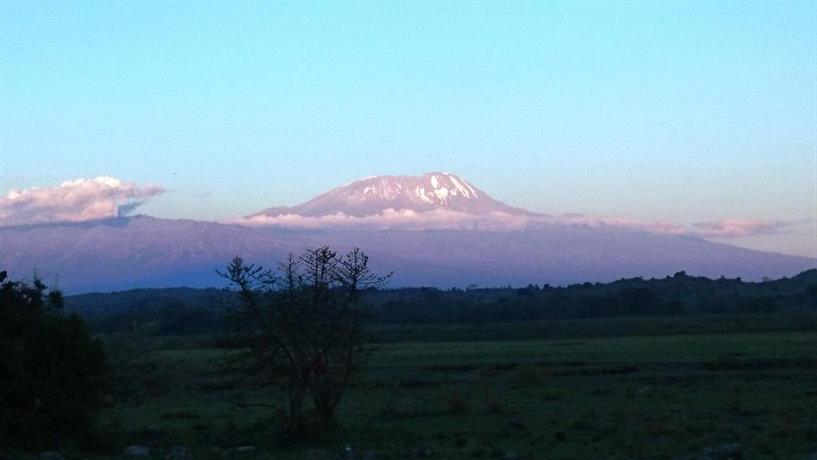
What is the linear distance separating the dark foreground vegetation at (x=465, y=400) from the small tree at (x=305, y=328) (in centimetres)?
8

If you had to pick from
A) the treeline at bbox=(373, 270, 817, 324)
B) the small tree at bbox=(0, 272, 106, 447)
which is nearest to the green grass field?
the small tree at bbox=(0, 272, 106, 447)

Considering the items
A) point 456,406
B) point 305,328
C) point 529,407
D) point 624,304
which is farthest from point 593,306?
point 305,328

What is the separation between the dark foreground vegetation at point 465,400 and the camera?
26.4 metres

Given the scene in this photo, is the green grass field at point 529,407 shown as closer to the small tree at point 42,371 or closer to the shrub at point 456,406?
the shrub at point 456,406

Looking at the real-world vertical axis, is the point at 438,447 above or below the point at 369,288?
below

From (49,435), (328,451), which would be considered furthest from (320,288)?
(49,435)

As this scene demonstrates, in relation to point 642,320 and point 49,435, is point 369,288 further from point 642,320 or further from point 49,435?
point 642,320

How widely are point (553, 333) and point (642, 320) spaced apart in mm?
13992

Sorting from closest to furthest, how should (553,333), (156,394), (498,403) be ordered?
(498,403) < (156,394) < (553,333)

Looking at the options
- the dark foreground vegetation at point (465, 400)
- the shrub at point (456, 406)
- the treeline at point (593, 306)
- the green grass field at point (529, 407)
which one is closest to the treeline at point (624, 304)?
the treeline at point (593, 306)

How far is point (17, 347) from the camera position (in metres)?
25.5

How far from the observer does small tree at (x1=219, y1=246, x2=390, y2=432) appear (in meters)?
28.6

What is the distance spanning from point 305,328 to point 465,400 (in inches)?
451

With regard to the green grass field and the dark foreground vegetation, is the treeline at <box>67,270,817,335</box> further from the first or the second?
the green grass field
